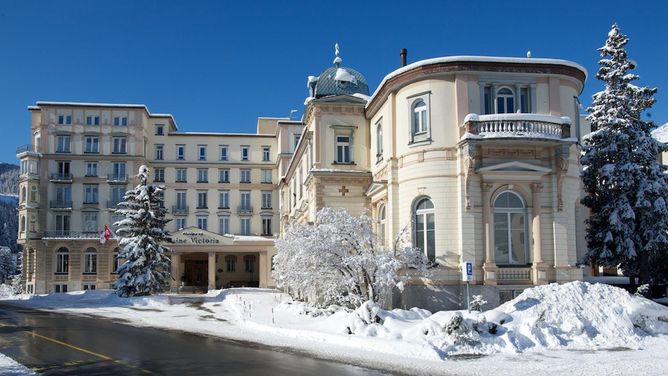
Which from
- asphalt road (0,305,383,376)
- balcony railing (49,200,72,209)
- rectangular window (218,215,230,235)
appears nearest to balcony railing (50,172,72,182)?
balcony railing (49,200,72,209)

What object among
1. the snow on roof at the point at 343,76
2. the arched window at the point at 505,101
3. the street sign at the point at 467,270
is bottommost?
the street sign at the point at 467,270

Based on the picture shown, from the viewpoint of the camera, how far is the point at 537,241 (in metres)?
24.1

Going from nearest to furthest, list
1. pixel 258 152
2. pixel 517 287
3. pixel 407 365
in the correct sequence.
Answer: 1. pixel 407 365
2. pixel 517 287
3. pixel 258 152

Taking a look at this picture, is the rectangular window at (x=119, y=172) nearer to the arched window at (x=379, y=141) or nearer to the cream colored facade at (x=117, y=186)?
the cream colored facade at (x=117, y=186)

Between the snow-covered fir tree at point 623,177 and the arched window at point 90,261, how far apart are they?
4847 centimetres

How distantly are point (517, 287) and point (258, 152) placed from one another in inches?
1816

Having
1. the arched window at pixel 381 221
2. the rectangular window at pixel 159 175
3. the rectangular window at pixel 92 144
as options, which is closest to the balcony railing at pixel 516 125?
the arched window at pixel 381 221

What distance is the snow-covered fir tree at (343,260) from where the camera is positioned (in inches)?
897

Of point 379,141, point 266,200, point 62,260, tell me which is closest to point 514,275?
point 379,141

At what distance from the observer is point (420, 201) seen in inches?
1005

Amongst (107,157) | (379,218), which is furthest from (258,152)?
(379,218)

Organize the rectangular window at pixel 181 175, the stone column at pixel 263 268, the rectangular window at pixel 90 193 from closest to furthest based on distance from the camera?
the stone column at pixel 263 268, the rectangular window at pixel 90 193, the rectangular window at pixel 181 175

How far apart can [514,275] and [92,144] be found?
165 ft

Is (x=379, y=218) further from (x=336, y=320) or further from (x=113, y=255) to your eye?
(x=113, y=255)
